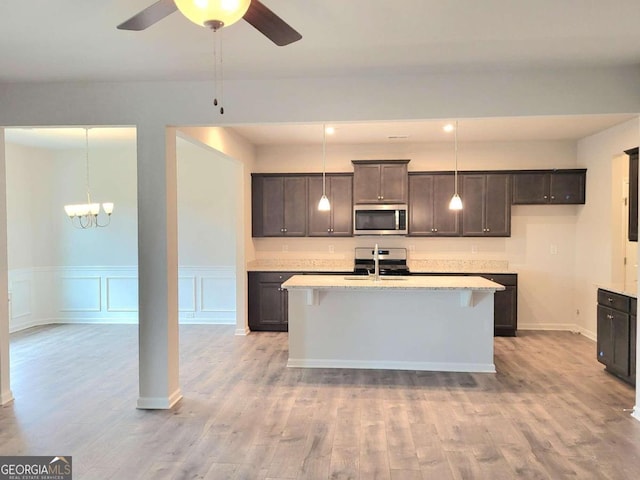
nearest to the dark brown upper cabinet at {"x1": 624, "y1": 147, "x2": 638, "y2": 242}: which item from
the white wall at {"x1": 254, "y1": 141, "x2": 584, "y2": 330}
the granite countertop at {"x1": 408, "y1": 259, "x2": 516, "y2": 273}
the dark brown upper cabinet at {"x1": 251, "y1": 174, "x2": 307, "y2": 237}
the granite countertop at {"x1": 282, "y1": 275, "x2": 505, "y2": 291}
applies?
the granite countertop at {"x1": 282, "y1": 275, "x2": 505, "y2": 291}

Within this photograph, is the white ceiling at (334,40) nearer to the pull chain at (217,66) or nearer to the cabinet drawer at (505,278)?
the pull chain at (217,66)

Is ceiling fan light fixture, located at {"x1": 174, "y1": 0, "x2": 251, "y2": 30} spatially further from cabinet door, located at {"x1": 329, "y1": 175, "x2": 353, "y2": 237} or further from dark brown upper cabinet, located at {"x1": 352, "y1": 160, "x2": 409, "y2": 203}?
cabinet door, located at {"x1": 329, "y1": 175, "x2": 353, "y2": 237}

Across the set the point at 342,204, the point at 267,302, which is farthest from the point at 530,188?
the point at 267,302

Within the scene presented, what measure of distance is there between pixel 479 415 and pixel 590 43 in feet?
9.16

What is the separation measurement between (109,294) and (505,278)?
6.01 meters

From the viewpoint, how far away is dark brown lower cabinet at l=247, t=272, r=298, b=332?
6.23m

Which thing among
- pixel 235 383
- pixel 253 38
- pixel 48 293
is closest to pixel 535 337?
pixel 235 383

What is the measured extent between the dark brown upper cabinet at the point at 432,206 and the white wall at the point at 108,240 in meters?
2.77

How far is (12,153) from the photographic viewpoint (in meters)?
6.42

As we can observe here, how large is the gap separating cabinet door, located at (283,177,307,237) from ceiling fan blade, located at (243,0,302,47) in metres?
4.38

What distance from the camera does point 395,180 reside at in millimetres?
6246

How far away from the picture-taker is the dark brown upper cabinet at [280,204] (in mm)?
6488

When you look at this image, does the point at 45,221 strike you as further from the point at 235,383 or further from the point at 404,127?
the point at 404,127

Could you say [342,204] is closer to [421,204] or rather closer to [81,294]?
[421,204]
